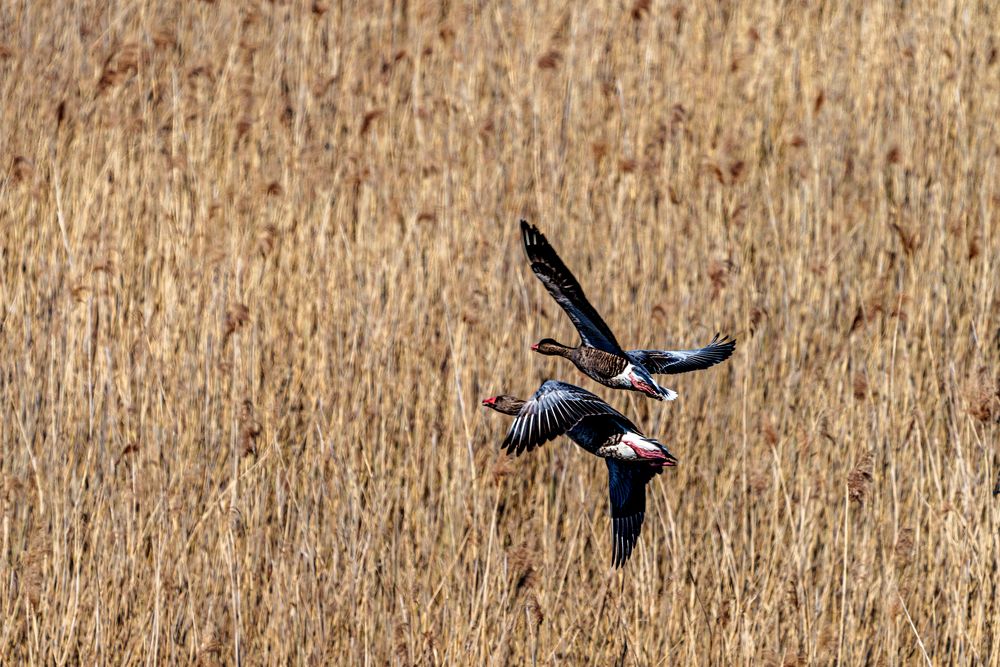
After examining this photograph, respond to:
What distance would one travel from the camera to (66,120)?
5.79 metres

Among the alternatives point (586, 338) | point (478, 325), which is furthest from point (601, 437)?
point (478, 325)

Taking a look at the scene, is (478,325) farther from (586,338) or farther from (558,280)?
(558,280)

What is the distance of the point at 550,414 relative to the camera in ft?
9.48

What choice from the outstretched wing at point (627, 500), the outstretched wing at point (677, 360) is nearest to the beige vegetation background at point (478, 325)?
the outstretched wing at point (627, 500)

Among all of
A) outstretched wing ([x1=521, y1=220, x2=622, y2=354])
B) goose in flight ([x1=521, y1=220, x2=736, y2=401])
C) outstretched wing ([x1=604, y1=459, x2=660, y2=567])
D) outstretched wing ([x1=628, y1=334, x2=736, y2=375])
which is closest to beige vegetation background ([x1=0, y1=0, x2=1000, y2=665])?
outstretched wing ([x1=604, y1=459, x2=660, y2=567])

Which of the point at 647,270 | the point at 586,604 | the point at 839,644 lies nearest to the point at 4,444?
the point at 586,604

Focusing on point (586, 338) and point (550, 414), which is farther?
point (586, 338)

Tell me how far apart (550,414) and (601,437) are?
0.44m

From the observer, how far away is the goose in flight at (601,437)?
9.30ft

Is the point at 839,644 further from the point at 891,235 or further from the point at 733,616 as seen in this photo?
the point at 891,235

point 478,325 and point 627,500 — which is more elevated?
point 478,325

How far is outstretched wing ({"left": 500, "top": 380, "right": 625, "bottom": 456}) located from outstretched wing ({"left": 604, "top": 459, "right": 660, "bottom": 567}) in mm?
658

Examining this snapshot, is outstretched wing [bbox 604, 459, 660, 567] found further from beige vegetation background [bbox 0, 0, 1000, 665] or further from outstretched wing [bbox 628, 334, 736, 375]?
beige vegetation background [bbox 0, 0, 1000, 665]

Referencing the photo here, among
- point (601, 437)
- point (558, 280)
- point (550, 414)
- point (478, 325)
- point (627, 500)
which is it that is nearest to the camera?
point (550, 414)
